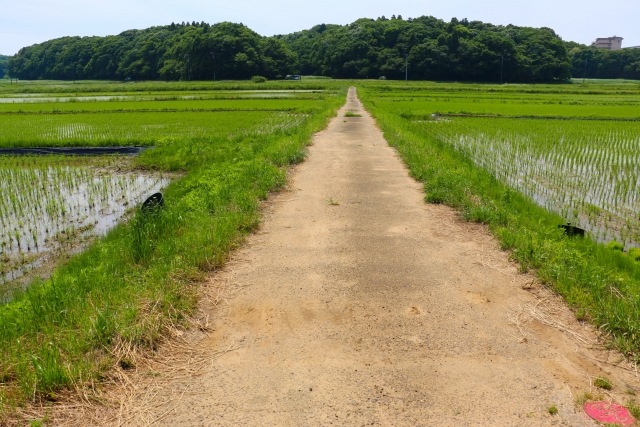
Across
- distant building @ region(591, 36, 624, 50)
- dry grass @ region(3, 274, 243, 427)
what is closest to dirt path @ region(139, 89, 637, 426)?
dry grass @ region(3, 274, 243, 427)

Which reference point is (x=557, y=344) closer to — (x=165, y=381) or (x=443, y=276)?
(x=443, y=276)

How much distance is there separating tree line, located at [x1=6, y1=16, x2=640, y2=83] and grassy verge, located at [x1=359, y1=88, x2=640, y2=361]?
7100 cm

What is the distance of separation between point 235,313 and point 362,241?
7.31ft

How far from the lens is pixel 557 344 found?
140 inches

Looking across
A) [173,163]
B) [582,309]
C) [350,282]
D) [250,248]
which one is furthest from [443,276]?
[173,163]

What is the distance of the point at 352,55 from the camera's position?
8194 cm

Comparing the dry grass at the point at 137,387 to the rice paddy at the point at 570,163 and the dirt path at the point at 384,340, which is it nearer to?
the dirt path at the point at 384,340

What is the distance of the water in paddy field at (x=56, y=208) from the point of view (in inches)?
249

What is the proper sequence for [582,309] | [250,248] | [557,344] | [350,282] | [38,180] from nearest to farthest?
1. [557,344]
2. [582,309]
3. [350,282]
4. [250,248]
5. [38,180]

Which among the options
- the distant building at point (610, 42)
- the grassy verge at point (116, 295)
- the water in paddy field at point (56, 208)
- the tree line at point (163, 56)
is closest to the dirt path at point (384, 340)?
the grassy verge at point (116, 295)

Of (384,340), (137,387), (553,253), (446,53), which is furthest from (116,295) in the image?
(446,53)

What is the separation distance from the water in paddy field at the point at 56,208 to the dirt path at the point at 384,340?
2931mm

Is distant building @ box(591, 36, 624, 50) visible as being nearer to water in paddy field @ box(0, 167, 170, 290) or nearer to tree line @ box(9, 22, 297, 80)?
tree line @ box(9, 22, 297, 80)

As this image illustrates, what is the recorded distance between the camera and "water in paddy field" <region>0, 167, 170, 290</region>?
6328 mm
